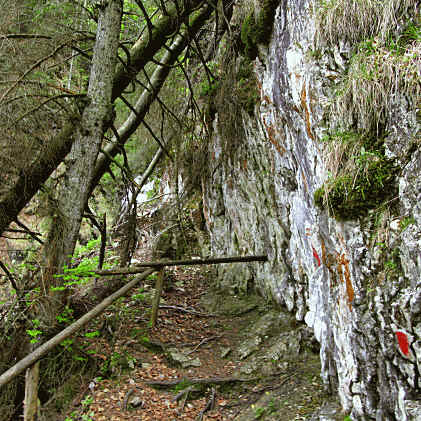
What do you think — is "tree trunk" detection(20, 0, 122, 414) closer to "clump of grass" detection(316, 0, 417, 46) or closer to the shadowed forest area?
the shadowed forest area

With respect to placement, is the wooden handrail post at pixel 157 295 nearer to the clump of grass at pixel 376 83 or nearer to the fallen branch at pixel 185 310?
the fallen branch at pixel 185 310

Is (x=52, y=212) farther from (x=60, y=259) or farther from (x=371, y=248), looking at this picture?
(x=371, y=248)

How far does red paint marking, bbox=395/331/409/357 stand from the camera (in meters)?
2.17

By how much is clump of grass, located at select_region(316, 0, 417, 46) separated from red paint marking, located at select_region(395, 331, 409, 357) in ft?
7.51

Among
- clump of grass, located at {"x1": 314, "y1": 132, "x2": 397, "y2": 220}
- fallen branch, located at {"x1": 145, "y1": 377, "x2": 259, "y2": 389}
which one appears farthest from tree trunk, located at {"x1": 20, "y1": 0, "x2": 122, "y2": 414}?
clump of grass, located at {"x1": 314, "y1": 132, "x2": 397, "y2": 220}

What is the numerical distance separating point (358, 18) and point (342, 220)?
1778mm

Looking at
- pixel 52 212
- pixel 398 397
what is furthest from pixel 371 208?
pixel 52 212

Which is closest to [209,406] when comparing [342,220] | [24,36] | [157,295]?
[157,295]

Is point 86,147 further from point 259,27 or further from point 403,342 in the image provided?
point 403,342

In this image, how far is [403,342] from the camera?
220 cm

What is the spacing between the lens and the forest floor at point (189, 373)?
371cm

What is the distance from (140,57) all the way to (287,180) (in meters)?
2.98

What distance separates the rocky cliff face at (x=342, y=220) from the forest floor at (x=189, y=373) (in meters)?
0.55

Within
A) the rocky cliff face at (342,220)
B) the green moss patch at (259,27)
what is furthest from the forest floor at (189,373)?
the green moss patch at (259,27)
